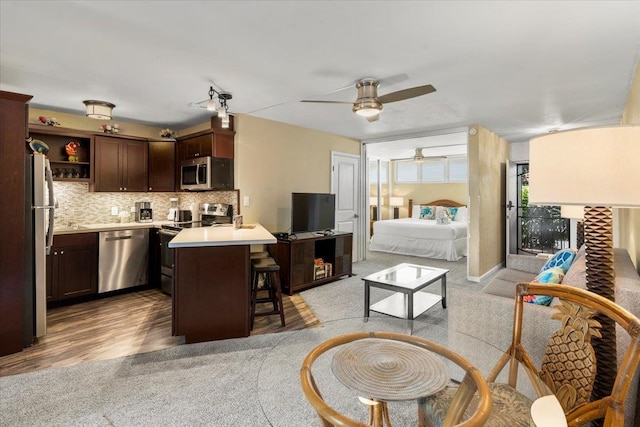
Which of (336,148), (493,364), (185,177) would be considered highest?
(336,148)

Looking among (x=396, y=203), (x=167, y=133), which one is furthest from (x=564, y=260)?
(x=396, y=203)

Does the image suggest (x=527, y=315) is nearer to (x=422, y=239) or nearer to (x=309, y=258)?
(x=309, y=258)

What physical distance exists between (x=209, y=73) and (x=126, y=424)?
2.63 metres

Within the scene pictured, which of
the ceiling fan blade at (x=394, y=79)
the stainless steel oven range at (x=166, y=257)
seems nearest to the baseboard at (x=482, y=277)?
the ceiling fan blade at (x=394, y=79)

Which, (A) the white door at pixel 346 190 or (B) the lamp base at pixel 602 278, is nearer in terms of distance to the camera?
(B) the lamp base at pixel 602 278

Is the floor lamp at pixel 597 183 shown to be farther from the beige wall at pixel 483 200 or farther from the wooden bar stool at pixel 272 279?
the beige wall at pixel 483 200

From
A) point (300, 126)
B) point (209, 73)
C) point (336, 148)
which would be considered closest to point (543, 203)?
point (209, 73)

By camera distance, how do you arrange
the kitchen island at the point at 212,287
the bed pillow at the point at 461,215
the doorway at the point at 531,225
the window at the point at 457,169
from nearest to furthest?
1. the kitchen island at the point at 212,287
2. the doorway at the point at 531,225
3. the bed pillow at the point at 461,215
4. the window at the point at 457,169

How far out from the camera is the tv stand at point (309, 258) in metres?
4.17

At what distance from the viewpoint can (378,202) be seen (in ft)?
29.1

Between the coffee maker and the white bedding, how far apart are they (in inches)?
184

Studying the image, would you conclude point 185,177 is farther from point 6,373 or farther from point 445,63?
point 445,63

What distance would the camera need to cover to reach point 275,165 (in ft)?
15.2

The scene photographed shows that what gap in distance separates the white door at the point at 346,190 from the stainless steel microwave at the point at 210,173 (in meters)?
2.00
